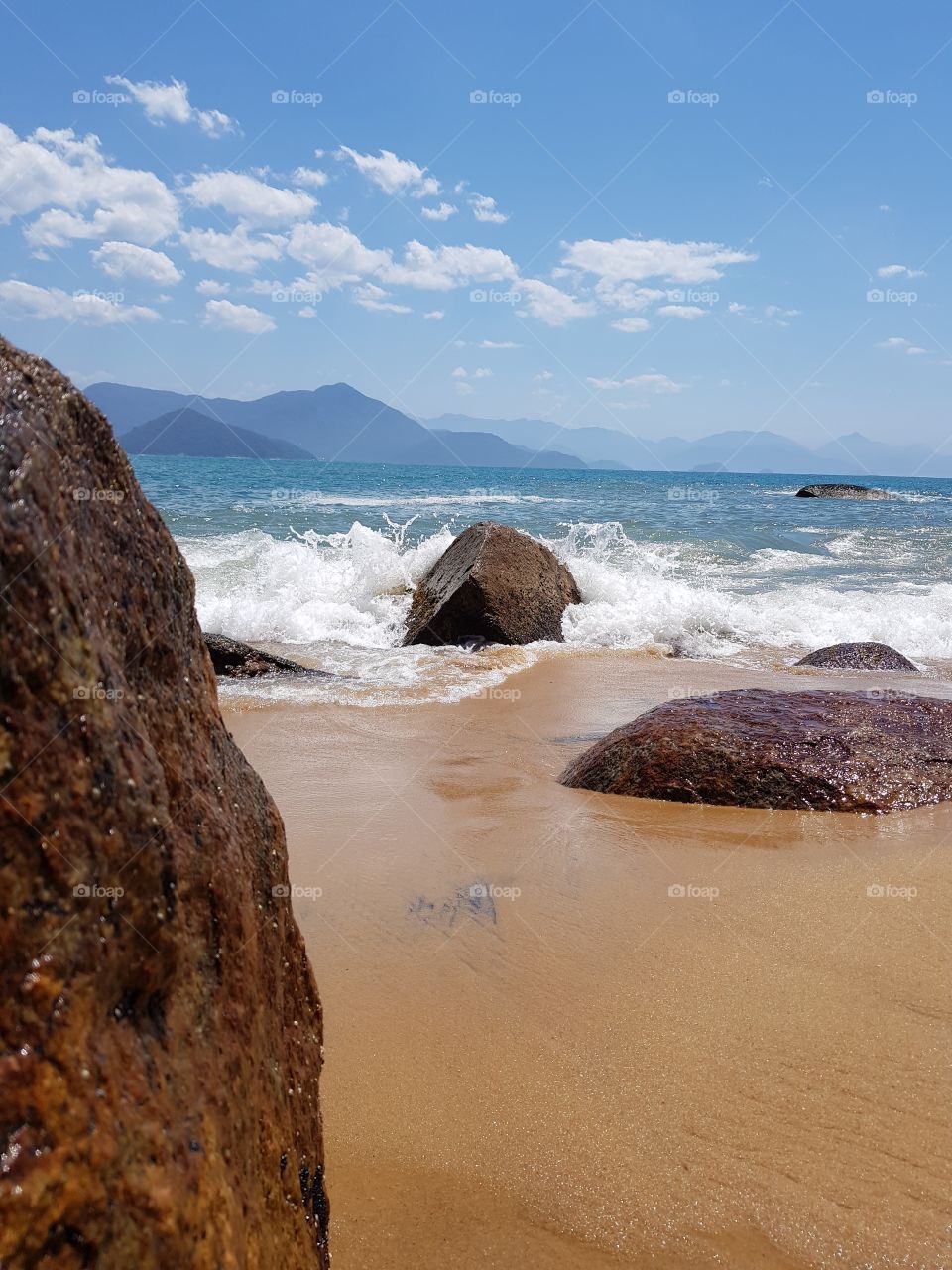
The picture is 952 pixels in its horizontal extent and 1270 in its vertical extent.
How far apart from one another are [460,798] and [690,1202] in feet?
8.33

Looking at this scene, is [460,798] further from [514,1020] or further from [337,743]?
[514,1020]

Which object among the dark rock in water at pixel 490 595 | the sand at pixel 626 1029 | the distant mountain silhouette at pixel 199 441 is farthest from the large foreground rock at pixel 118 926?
the distant mountain silhouette at pixel 199 441

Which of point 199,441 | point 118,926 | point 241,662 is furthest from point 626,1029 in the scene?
point 199,441

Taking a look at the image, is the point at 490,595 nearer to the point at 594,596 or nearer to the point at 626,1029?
the point at 594,596

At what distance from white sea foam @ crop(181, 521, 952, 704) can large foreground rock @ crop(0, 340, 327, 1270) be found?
5.01 m

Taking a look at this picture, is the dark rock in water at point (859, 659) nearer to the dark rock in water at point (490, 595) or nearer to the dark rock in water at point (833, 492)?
the dark rock in water at point (490, 595)

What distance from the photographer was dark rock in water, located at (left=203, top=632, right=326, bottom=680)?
6.93 metres

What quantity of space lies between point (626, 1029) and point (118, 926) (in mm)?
1697

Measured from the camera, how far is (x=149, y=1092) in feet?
3.72

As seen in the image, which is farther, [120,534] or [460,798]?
[460,798]

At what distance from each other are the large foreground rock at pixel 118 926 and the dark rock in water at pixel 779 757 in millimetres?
2968

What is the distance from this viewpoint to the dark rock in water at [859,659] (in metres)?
8.09

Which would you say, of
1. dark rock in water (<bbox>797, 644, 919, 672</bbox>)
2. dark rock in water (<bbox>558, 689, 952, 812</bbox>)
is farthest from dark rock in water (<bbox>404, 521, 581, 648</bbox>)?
dark rock in water (<bbox>558, 689, 952, 812</bbox>)

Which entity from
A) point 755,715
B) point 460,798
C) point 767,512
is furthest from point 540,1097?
point 767,512
